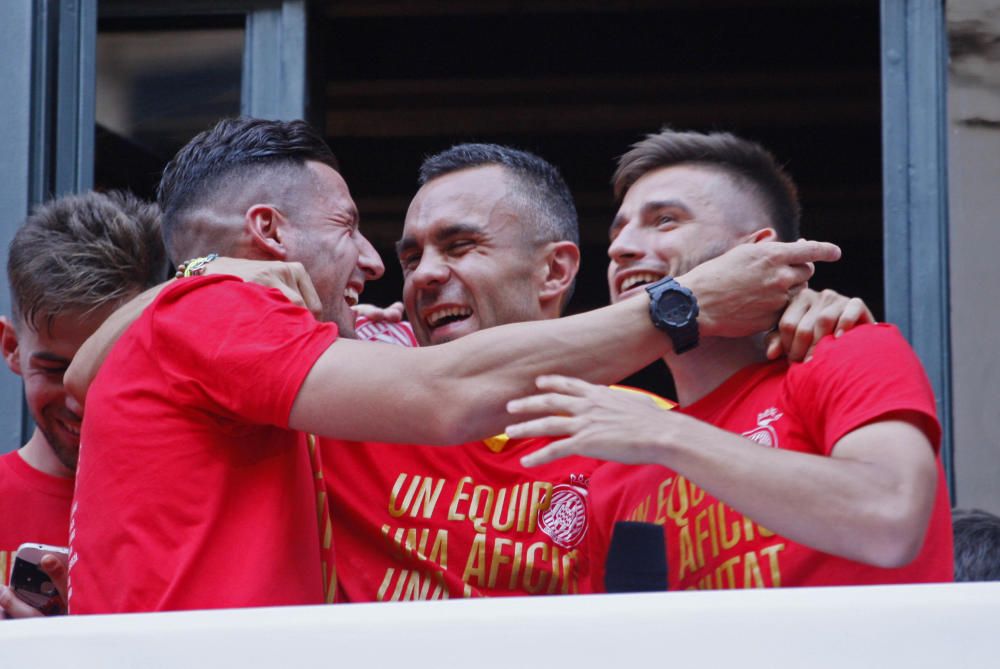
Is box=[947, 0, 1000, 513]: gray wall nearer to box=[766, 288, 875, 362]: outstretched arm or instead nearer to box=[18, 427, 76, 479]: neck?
box=[766, 288, 875, 362]: outstretched arm

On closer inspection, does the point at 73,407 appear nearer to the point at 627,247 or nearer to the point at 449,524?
the point at 449,524

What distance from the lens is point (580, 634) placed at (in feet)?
5.19

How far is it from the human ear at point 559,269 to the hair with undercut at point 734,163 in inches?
18.6

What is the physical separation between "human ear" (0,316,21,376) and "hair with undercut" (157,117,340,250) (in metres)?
0.59

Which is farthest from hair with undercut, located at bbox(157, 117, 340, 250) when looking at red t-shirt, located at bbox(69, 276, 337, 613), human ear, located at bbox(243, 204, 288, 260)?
red t-shirt, located at bbox(69, 276, 337, 613)

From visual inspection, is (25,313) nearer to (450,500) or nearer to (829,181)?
(450,500)

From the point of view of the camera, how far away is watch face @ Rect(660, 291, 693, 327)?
229 cm

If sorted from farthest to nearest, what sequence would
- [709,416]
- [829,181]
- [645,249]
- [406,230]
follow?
1. [829,181]
2. [406,230]
3. [645,249]
4. [709,416]

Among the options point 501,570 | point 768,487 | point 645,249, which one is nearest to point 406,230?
point 645,249

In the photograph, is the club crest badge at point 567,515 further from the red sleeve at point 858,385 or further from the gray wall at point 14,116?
the gray wall at point 14,116

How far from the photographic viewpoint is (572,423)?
82.9 inches

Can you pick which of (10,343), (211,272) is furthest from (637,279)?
(10,343)

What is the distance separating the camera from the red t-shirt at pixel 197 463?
7.35 feet

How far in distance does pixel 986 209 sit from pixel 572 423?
6.16 feet
